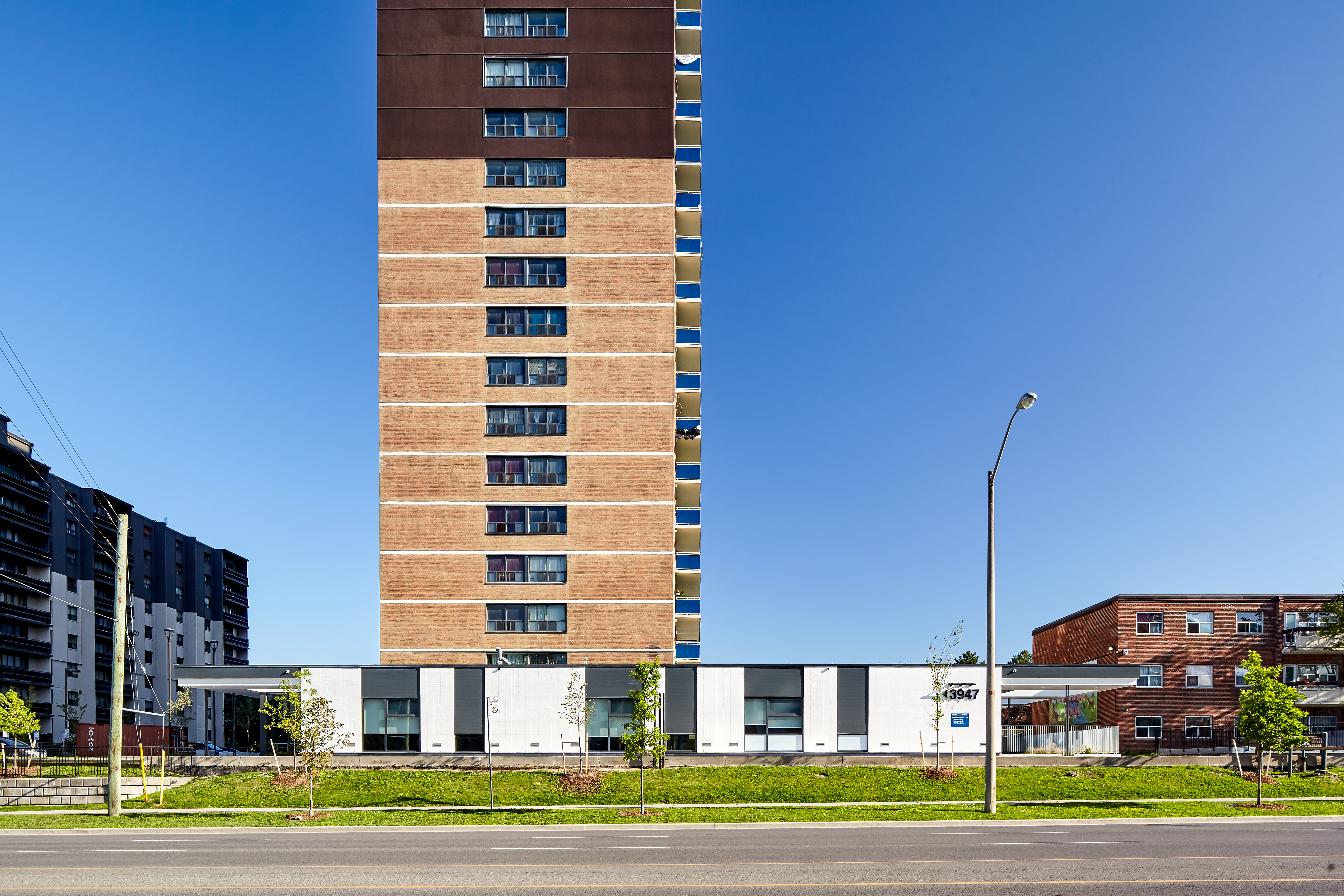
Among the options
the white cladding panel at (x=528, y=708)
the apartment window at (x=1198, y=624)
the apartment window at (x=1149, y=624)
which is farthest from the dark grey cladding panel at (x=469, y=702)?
the apartment window at (x=1198, y=624)

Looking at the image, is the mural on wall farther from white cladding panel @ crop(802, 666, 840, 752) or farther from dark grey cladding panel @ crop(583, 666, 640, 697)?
dark grey cladding panel @ crop(583, 666, 640, 697)

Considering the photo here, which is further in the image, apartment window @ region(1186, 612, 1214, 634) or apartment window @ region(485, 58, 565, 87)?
apartment window @ region(1186, 612, 1214, 634)

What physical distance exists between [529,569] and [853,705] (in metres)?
19.4

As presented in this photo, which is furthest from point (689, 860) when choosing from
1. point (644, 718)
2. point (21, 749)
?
point (21, 749)

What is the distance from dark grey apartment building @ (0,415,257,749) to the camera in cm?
9131

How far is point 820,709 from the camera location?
45.2m

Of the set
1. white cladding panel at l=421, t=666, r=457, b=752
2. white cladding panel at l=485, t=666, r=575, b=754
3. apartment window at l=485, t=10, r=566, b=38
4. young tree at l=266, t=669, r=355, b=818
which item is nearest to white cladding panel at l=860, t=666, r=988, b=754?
white cladding panel at l=485, t=666, r=575, b=754

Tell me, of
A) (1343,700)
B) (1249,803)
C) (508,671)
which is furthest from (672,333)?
(1343,700)

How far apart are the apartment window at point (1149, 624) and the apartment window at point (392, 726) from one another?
40.3 metres

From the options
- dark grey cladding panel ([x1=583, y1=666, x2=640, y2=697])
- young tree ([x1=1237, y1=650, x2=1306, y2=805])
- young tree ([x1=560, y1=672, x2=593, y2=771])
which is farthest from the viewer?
dark grey cladding panel ([x1=583, y1=666, x2=640, y2=697])

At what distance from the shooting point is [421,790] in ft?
122

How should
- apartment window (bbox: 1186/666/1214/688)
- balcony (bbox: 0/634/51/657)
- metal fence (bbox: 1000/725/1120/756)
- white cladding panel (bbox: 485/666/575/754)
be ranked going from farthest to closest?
balcony (bbox: 0/634/51/657) → apartment window (bbox: 1186/666/1214/688) → metal fence (bbox: 1000/725/1120/756) → white cladding panel (bbox: 485/666/575/754)

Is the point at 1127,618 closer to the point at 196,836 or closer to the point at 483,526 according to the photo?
the point at 483,526

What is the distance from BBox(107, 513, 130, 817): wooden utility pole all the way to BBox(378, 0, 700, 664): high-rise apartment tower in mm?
21196
